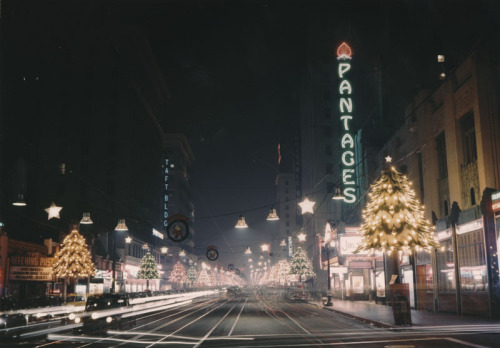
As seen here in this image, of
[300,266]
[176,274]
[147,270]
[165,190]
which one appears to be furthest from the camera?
[165,190]

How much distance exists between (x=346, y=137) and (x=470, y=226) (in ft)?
100

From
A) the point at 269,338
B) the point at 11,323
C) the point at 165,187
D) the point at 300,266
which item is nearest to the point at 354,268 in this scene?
the point at 269,338

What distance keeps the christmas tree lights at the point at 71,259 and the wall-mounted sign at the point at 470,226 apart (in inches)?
1286

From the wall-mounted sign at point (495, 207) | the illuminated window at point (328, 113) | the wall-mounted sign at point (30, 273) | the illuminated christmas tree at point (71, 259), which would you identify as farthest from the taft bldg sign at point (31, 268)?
the illuminated window at point (328, 113)

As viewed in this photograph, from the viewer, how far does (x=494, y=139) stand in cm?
2797

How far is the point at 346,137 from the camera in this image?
58812mm

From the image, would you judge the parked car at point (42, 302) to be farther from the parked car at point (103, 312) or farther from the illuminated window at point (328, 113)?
the illuminated window at point (328, 113)

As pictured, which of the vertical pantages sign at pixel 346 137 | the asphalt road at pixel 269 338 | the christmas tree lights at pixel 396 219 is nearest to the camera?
the asphalt road at pixel 269 338

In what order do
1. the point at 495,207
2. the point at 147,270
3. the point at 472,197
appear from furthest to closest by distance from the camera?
the point at 147,270 < the point at 472,197 < the point at 495,207

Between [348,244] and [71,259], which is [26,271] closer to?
[71,259]

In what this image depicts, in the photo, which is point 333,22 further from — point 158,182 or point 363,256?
point 363,256

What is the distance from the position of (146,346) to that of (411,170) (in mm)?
28343

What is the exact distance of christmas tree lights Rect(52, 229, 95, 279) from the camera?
4641 cm

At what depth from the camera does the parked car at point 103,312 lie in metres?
25.2
